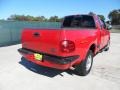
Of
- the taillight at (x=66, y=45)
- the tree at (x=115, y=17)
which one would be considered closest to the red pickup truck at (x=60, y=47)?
the taillight at (x=66, y=45)

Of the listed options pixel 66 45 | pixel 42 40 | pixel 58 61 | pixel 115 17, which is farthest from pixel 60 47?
pixel 115 17

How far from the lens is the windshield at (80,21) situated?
687 centimetres

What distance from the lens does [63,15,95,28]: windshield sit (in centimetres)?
687

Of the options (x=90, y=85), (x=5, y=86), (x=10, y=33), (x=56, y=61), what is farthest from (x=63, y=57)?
(x=10, y=33)

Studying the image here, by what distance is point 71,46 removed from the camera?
15.4 feet

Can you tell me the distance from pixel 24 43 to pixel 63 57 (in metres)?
1.66

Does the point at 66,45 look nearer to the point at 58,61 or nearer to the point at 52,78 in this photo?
the point at 58,61

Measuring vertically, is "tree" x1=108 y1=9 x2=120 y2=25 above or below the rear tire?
below

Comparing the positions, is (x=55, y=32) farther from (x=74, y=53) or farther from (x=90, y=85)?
(x=90, y=85)

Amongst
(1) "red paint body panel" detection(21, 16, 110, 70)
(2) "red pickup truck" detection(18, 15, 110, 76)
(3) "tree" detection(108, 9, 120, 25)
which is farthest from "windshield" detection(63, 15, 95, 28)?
(3) "tree" detection(108, 9, 120, 25)

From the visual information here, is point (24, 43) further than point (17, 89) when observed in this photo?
Yes

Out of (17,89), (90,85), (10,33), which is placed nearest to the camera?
(17,89)

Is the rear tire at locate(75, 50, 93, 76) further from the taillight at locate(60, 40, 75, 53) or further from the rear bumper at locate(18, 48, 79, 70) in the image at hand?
the taillight at locate(60, 40, 75, 53)

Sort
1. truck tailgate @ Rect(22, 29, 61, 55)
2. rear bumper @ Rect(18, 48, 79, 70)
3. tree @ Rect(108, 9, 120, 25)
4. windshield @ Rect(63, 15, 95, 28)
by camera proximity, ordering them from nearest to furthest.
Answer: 1. rear bumper @ Rect(18, 48, 79, 70)
2. truck tailgate @ Rect(22, 29, 61, 55)
3. windshield @ Rect(63, 15, 95, 28)
4. tree @ Rect(108, 9, 120, 25)
